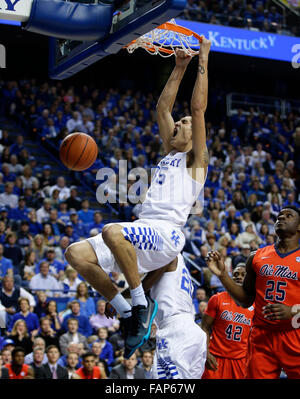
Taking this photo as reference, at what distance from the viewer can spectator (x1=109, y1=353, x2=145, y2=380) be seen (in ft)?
25.7

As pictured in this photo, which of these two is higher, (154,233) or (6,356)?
(154,233)

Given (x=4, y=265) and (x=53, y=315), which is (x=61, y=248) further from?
(x=53, y=315)

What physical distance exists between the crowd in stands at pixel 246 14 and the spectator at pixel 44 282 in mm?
8400

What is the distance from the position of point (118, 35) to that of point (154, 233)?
146 centimetres

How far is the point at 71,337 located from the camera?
8.34 meters

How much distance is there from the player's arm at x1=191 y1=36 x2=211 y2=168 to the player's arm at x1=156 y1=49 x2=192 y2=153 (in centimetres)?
41

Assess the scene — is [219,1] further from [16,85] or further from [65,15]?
[65,15]

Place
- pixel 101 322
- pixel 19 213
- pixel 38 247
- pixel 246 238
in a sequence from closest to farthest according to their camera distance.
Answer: pixel 101 322 < pixel 38 247 < pixel 19 213 < pixel 246 238

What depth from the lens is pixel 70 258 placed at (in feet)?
14.4

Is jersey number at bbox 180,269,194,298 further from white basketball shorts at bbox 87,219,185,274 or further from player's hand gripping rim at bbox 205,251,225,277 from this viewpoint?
white basketball shorts at bbox 87,219,185,274

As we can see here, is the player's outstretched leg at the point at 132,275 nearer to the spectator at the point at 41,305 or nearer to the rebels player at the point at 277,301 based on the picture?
the rebels player at the point at 277,301

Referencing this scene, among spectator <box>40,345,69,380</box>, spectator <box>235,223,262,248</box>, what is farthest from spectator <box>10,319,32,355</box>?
spectator <box>235,223,262,248</box>

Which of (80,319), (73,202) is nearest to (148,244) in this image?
(80,319)

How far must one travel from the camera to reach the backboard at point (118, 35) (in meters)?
4.05
